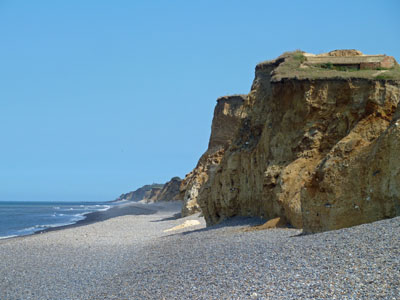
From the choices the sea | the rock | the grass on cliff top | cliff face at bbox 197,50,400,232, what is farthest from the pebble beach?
the sea

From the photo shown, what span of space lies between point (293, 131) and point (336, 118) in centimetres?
179

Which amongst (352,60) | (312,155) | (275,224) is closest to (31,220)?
(275,224)

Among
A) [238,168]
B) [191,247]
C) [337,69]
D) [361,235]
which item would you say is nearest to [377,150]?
[361,235]

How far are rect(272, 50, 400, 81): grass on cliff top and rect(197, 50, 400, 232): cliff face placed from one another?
0.31 feet

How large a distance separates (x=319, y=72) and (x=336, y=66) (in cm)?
143

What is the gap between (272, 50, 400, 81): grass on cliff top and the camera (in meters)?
16.5

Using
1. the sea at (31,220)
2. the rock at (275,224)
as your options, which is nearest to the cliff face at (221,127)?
the sea at (31,220)

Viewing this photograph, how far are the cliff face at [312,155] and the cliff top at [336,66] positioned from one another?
0.13m

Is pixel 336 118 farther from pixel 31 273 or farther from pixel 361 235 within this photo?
pixel 31 273

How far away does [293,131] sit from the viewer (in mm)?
18516

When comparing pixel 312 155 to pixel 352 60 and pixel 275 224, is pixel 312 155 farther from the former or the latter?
pixel 352 60

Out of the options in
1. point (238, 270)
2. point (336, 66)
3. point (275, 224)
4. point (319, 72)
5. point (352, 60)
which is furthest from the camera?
point (352, 60)

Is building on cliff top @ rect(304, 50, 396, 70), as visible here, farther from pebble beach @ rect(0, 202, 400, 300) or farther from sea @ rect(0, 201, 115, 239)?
sea @ rect(0, 201, 115, 239)

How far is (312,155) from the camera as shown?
691 inches
